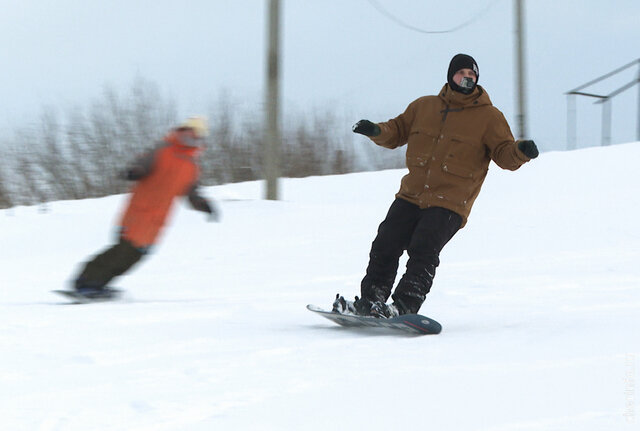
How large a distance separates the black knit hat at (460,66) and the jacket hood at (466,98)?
0.03 metres

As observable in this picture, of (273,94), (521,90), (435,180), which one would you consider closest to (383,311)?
(435,180)

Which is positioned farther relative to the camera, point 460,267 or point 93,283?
point 460,267

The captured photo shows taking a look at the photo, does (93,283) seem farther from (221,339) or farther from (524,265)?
(524,265)

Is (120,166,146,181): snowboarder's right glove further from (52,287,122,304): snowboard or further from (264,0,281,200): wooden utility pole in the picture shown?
(264,0,281,200): wooden utility pole

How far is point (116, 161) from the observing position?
24.9 metres

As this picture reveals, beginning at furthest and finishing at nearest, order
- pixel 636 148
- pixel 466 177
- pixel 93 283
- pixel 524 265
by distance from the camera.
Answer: pixel 636 148, pixel 524 265, pixel 93 283, pixel 466 177

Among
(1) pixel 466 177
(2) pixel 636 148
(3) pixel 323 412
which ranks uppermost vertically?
(2) pixel 636 148

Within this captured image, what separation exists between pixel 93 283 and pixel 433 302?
2.37 metres

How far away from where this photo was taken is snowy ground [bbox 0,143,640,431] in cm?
296

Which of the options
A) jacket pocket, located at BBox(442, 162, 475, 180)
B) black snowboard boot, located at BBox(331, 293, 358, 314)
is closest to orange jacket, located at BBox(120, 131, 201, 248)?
black snowboard boot, located at BBox(331, 293, 358, 314)

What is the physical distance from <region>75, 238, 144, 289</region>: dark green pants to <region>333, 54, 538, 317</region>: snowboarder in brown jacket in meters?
1.79

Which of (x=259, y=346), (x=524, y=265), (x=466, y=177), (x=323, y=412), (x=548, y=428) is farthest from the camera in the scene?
(x=524, y=265)

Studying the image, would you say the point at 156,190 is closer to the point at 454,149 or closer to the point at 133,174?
the point at 133,174

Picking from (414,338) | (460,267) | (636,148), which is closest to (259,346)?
(414,338)
